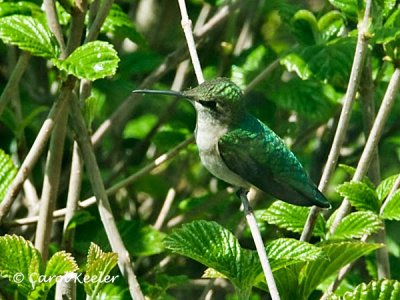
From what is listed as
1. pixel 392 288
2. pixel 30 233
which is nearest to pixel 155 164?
pixel 30 233

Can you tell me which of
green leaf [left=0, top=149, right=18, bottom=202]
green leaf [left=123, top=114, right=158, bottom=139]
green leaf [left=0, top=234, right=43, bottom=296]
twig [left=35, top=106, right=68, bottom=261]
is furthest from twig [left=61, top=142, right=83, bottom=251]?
green leaf [left=123, top=114, right=158, bottom=139]

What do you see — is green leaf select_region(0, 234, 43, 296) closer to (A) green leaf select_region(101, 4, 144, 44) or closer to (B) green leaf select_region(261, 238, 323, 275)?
(B) green leaf select_region(261, 238, 323, 275)

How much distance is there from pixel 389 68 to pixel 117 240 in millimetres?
1213

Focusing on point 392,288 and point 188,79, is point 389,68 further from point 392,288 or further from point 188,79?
point 392,288

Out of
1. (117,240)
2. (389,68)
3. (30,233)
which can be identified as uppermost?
(389,68)

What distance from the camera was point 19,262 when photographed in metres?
1.97

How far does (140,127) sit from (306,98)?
0.81m

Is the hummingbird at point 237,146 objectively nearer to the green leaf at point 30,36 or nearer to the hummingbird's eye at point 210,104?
the hummingbird's eye at point 210,104

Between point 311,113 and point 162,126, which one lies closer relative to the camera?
point 311,113

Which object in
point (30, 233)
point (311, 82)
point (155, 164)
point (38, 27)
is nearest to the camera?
point (38, 27)

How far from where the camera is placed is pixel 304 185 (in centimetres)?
227

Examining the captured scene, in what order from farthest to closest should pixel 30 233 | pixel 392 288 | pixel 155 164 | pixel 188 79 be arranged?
pixel 188 79
pixel 30 233
pixel 155 164
pixel 392 288

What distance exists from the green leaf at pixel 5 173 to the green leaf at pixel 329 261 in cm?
86

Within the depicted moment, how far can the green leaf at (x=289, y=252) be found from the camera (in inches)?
74.1
